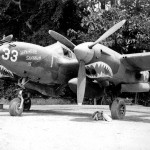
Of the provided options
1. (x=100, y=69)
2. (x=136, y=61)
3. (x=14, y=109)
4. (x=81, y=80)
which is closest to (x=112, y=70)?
(x=100, y=69)

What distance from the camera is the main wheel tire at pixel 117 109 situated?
42.0 feet

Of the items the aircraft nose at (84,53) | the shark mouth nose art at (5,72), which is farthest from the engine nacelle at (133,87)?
the shark mouth nose art at (5,72)

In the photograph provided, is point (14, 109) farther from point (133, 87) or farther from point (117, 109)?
point (133, 87)

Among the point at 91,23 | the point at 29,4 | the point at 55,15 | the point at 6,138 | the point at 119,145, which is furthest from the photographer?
the point at 29,4

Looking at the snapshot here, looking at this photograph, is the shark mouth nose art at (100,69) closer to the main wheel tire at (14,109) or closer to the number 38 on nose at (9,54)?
the number 38 on nose at (9,54)

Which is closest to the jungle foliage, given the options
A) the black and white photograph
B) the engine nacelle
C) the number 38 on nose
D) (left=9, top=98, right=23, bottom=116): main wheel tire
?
the black and white photograph

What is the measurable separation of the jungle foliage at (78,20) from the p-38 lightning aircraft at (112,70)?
10.9 m

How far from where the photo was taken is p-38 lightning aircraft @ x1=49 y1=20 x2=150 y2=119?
12.1m

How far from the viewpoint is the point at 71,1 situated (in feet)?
93.1

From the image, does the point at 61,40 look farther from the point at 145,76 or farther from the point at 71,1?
the point at 71,1

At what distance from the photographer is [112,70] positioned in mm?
12570

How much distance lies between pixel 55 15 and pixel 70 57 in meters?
13.3

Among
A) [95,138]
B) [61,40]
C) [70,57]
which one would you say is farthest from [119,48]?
[95,138]

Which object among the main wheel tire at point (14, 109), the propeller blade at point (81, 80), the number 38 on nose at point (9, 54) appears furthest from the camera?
the number 38 on nose at point (9, 54)
